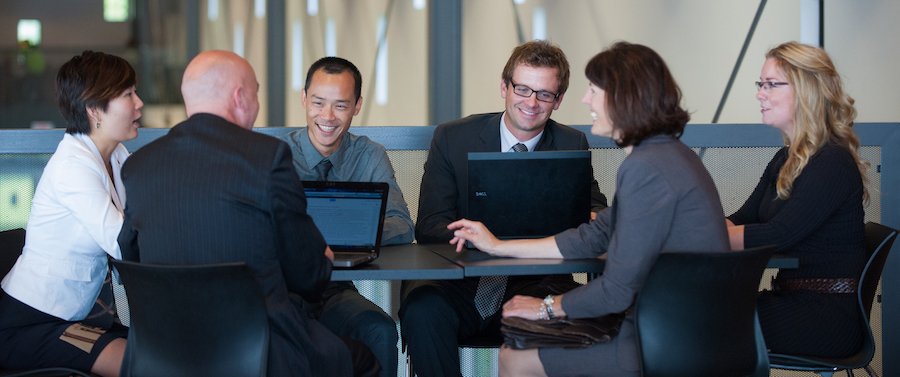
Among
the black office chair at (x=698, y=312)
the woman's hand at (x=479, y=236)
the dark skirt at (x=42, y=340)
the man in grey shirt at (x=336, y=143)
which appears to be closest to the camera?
the black office chair at (x=698, y=312)

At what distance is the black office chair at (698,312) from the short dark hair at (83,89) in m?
1.73

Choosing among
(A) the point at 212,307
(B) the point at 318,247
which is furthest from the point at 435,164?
(A) the point at 212,307

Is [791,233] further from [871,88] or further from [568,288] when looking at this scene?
[871,88]

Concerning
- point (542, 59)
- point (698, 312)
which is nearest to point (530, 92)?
point (542, 59)

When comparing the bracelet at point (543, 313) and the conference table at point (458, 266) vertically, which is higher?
the conference table at point (458, 266)

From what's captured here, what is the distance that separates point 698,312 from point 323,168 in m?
1.52

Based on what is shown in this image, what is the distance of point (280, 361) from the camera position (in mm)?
1562

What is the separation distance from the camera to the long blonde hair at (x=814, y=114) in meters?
2.21

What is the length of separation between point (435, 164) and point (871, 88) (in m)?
3.38

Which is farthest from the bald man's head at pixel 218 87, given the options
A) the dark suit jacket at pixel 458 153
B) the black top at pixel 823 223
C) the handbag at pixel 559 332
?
the black top at pixel 823 223

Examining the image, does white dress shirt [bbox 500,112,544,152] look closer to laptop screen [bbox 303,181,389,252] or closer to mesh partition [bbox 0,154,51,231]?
laptop screen [bbox 303,181,389,252]

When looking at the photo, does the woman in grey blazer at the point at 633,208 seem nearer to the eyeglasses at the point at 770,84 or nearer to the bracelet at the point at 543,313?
the bracelet at the point at 543,313

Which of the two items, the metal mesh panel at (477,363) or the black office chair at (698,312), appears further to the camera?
the metal mesh panel at (477,363)

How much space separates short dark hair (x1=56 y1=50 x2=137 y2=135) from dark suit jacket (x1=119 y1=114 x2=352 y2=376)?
0.71 metres
